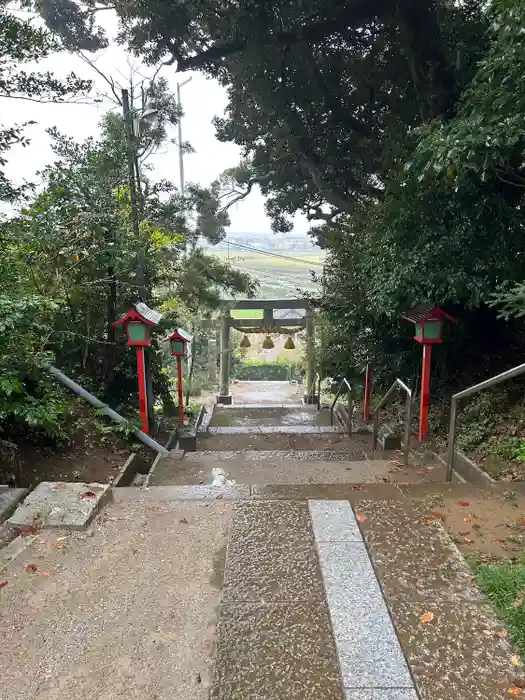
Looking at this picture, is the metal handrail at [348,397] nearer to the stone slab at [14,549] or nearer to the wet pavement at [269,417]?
the wet pavement at [269,417]

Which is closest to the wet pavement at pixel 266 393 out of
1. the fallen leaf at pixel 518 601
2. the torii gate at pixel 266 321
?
the torii gate at pixel 266 321

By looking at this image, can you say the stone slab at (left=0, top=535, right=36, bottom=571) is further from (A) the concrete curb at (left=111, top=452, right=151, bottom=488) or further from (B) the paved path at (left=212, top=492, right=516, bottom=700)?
(A) the concrete curb at (left=111, top=452, right=151, bottom=488)

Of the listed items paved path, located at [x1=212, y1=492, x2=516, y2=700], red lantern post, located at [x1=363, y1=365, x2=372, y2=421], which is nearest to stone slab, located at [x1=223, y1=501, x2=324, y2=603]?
paved path, located at [x1=212, y1=492, x2=516, y2=700]

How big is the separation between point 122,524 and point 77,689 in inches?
51.4

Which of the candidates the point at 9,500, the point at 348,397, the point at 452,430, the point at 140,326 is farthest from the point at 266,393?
the point at 9,500

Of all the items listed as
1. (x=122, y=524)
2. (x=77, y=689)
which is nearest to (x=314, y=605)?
(x=77, y=689)

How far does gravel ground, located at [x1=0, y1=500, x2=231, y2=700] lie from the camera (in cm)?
190

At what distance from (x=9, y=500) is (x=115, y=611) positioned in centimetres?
149

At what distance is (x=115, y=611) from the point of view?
2291mm

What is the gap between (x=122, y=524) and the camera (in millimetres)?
3141

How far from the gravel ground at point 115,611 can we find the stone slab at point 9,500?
44 cm

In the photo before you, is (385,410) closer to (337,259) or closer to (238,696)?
(337,259)

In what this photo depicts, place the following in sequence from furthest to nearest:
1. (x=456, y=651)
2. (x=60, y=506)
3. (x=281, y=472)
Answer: (x=281, y=472) → (x=60, y=506) → (x=456, y=651)

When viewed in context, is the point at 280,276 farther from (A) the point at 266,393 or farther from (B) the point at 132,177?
(B) the point at 132,177
